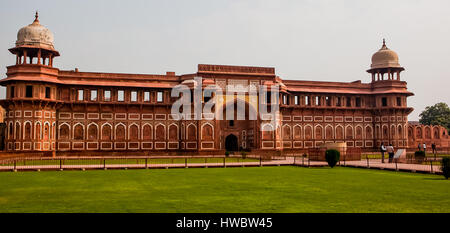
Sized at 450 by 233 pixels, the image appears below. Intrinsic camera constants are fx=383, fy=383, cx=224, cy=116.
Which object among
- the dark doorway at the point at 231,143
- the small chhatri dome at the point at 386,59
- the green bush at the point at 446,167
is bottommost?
the green bush at the point at 446,167

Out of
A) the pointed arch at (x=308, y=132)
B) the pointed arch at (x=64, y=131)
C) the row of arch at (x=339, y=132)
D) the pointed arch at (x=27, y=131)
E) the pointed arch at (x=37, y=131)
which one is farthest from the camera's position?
the pointed arch at (x=308, y=132)

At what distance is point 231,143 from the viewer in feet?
131

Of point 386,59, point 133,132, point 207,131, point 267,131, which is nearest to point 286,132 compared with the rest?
point 267,131

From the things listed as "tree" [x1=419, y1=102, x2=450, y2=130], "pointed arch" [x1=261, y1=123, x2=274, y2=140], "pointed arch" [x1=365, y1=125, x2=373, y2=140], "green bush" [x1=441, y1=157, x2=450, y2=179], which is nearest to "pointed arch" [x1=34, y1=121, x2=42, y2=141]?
"pointed arch" [x1=261, y1=123, x2=274, y2=140]

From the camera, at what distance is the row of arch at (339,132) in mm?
40031

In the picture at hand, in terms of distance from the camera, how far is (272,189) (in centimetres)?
1066

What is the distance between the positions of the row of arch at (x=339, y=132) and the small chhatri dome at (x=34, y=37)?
23579mm

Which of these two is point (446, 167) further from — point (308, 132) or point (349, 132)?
point (349, 132)

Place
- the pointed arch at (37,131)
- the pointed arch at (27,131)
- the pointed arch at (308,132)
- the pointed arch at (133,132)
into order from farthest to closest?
the pointed arch at (308,132)
the pointed arch at (133,132)
the pointed arch at (37,131)
the pointed arch at (27,131)

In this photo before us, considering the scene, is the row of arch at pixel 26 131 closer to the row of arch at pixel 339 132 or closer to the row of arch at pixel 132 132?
the row of arch at pixel 132 132

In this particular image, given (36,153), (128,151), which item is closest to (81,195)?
(36,153)

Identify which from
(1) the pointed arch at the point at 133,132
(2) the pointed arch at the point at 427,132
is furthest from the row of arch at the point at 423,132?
(1) the pointed arch at the point at 133,132
